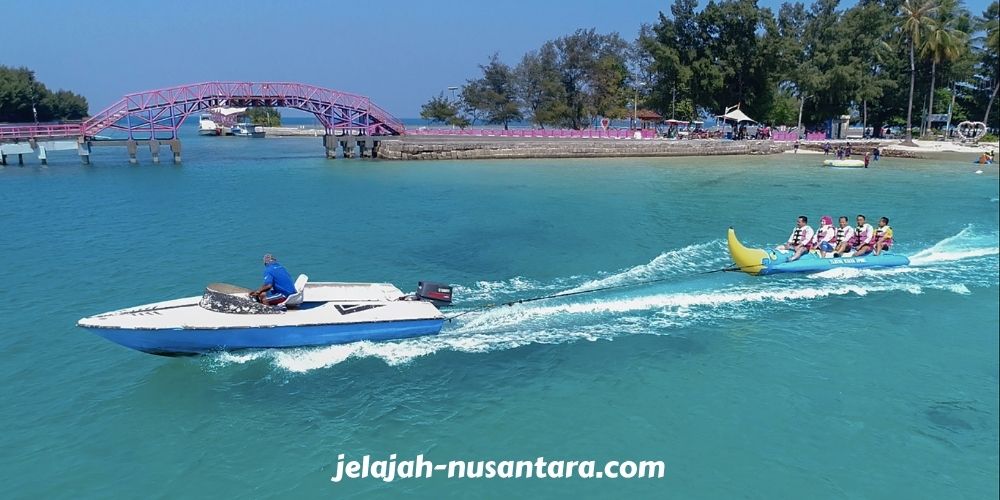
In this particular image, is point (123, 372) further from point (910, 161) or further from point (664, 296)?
point (910, 161)

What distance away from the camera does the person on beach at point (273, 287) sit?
13656 millimetres

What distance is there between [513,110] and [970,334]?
6764 cm

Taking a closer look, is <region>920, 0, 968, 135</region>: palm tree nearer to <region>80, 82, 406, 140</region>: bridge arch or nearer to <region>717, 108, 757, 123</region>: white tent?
<region>717, 108, 757, 123</region>: white tent

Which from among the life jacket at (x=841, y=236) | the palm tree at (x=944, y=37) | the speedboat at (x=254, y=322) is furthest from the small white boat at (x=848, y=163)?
the speedboat at (x=254, y=322)

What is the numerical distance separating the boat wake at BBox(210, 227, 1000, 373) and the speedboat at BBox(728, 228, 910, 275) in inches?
9.8

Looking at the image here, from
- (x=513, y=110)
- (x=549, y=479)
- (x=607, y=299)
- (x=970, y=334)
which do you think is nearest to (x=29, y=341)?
(x=549, y=479)

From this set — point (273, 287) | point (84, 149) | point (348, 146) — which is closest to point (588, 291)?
point (273, 287)

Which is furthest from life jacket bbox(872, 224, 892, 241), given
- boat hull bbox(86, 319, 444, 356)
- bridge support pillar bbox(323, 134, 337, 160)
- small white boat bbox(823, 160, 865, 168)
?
bridge support pillar bbox(323, 134, 337, 160)

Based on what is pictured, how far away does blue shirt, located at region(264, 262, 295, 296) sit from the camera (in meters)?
13.7

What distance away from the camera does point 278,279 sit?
13766 mm

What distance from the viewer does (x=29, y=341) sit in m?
14.9

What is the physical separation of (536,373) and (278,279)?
19.3 ft

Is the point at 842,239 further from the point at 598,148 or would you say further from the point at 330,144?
the point at 330,144

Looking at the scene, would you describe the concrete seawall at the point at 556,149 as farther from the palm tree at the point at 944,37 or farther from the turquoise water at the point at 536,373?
the turquoise water at the point at 536,373
